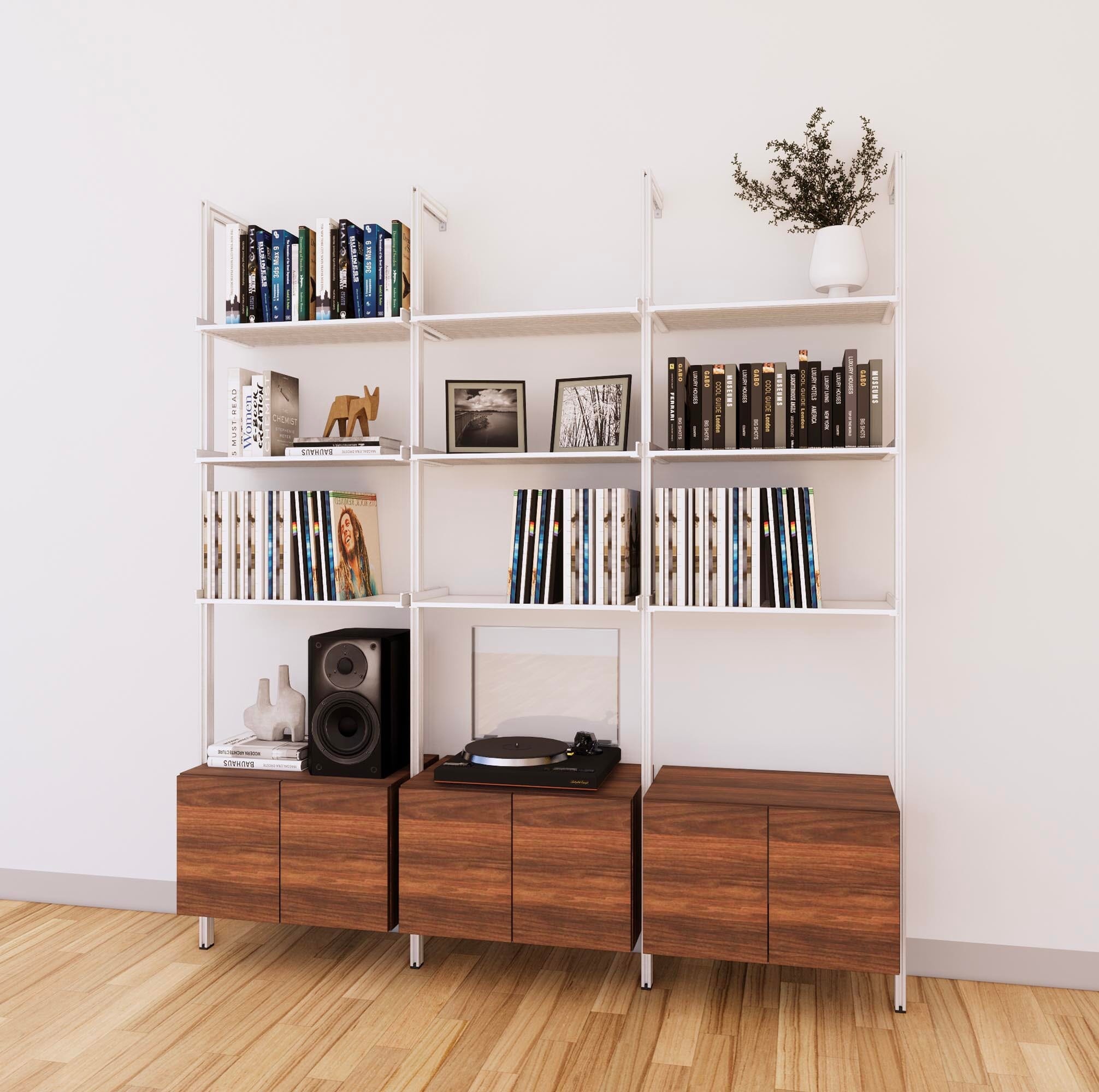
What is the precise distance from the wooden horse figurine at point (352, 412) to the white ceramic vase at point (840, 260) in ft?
4.39

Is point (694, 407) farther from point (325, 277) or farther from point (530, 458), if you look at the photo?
point (325, 277)

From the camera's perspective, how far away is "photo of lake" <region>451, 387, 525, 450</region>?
2967mm

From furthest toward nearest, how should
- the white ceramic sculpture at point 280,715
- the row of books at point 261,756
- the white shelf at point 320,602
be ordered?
the white ceramic sculpture at point 280,715
the row of books at point 261,756
the white shelf at point 320,602

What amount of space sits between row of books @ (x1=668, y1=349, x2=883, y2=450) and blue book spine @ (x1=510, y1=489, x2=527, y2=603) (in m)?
0.45

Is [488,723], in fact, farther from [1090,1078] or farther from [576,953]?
[1090,1078]

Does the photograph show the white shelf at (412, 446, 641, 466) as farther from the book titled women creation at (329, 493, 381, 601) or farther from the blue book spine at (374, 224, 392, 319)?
the blue book spine at (374, 224, 392, 319)

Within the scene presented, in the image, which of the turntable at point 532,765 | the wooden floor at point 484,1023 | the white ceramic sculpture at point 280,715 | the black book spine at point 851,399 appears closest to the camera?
the wooden floor at point 484,1023

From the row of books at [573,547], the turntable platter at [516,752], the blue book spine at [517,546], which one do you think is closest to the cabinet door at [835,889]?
the turntable platter at [516,752]

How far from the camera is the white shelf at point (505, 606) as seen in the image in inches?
110

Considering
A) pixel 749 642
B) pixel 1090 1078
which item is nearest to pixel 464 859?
pixel 749 642

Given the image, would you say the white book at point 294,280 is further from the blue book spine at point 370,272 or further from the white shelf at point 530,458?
the white shelf at point 530,458

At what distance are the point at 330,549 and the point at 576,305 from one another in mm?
1060

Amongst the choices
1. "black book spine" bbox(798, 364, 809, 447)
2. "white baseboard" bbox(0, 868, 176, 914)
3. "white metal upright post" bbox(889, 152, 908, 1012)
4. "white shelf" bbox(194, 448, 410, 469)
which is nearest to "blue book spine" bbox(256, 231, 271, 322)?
"white shelf" bbox(194, 448, 410, 469)

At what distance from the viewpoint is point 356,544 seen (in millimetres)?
3084
